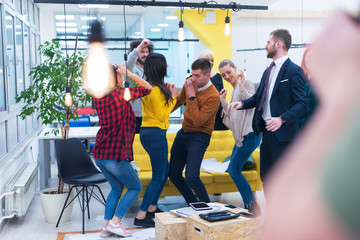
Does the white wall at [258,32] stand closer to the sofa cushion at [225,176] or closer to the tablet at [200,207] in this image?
the sofa cushion at [225,176]

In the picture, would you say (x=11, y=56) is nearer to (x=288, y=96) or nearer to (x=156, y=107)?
(x=156, y=107)

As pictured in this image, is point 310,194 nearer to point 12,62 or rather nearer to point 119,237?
point 119,237

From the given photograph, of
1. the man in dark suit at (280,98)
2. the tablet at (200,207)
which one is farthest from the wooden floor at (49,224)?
the man in dark suit at (280,98)

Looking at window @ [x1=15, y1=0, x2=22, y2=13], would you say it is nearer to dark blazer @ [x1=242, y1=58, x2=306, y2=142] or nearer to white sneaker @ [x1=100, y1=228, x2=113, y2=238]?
white sneaker @ [x1=100, y1=228, x2=113, y2=238]

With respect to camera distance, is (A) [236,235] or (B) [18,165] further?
A: (B) [18,165]

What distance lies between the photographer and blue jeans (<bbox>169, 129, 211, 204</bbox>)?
12.4 ft

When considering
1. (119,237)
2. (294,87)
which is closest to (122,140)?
(119,237)

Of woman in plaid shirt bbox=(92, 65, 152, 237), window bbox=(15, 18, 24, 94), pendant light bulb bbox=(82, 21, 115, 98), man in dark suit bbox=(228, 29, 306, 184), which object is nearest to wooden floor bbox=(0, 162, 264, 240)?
woman in plaid shirt bbox=(92, 65, 152, 237)

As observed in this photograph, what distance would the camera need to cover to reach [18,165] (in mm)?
5113

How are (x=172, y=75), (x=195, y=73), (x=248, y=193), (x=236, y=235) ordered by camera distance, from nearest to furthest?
(x=236, y=235), (x=195, y=73), (x=248, y=193), (x=172, y=75)

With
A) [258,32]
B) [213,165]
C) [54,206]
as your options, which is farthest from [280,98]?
[258,32]

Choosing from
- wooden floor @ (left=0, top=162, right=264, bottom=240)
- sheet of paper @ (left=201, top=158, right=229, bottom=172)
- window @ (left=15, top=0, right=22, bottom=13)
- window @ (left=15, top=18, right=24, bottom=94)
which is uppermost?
window @ (left=15, top=0, right=22, bottom=13)

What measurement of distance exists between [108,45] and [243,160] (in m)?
2.44

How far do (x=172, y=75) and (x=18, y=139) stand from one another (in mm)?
6106
